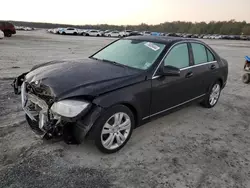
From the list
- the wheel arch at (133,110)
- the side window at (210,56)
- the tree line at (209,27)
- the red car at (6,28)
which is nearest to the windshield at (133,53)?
the wheel arch at (133,110)

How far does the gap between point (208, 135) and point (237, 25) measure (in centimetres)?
11473

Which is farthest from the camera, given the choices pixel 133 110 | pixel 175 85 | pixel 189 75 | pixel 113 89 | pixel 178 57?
pixel 189 75

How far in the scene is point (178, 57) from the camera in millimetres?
4051

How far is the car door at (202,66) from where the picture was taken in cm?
445

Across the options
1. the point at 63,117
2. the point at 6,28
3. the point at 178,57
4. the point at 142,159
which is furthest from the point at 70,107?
the point at 6,28

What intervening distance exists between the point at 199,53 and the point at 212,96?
122 cm

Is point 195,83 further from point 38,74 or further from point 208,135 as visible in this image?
point 38,74

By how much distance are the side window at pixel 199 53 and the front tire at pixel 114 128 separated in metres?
2.04

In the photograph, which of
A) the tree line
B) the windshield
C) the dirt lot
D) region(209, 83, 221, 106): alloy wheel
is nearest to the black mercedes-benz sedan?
the windshield

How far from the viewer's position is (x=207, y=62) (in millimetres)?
4828

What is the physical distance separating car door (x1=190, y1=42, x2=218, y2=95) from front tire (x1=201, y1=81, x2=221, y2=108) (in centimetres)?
26

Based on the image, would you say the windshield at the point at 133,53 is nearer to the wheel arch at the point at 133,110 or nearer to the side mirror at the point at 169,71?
the side mirror at the point at 169,71

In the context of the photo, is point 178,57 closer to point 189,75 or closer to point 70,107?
point 189,75

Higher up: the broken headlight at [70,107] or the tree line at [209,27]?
the tree line at [209,27]
